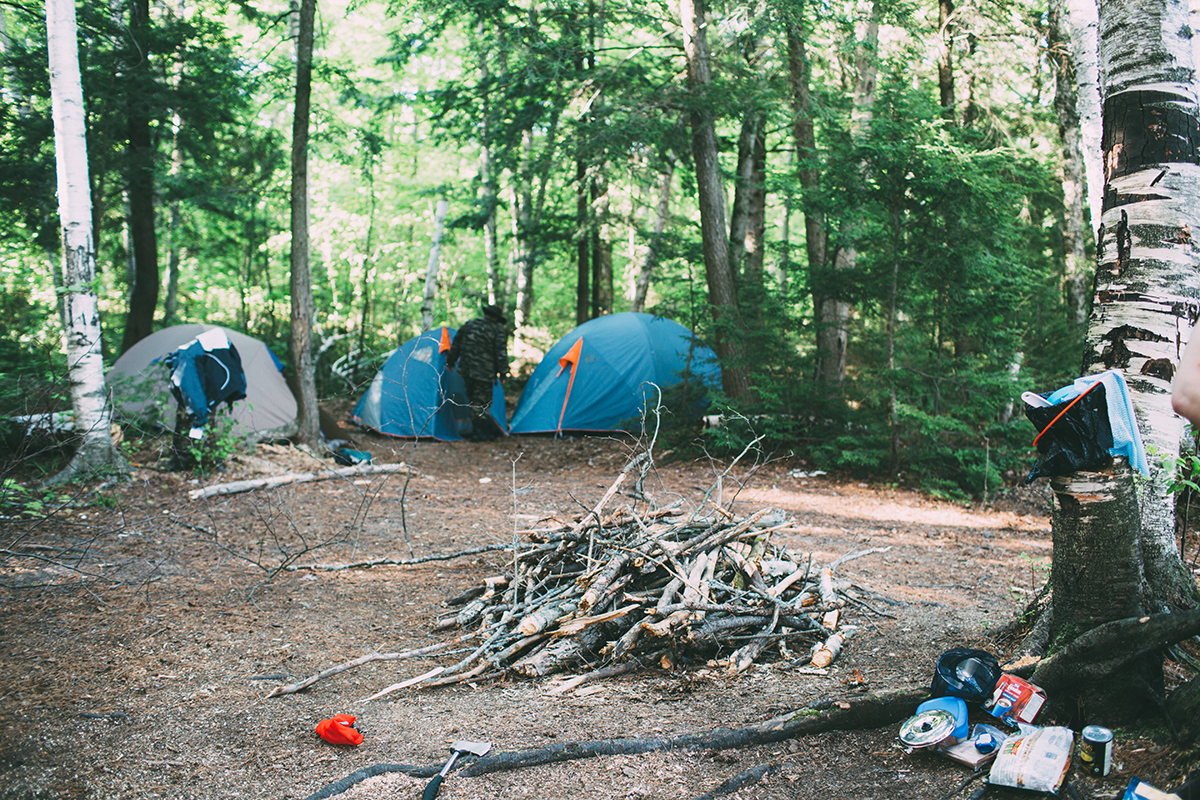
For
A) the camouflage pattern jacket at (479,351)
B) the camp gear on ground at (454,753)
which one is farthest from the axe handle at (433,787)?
the camouflage pattern jacket at (479,351)

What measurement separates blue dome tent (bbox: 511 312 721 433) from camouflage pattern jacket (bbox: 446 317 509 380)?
0.97m

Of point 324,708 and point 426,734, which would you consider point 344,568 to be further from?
point 426,734

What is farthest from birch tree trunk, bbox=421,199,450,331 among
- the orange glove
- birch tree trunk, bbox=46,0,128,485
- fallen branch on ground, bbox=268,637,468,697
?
the orange glove

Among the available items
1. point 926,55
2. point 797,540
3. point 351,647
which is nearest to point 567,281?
point 926,55

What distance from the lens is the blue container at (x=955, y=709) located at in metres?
2.54

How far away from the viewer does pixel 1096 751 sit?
2.21 m

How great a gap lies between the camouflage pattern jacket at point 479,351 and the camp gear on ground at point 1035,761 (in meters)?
10.2

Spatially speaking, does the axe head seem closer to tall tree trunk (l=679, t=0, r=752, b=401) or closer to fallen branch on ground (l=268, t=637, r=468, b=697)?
fallen branch on ground (l=268, t=637, r=468, b=697)

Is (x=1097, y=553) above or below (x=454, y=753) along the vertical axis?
above

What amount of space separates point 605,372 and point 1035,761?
32.3 feet

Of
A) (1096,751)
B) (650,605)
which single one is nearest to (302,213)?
(650,605)

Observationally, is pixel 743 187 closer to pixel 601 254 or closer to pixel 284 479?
Result: pixel 601 254

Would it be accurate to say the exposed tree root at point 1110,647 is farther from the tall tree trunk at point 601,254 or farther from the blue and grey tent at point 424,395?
the tall tree trunk at point 601,254

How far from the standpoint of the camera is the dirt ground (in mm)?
2664
